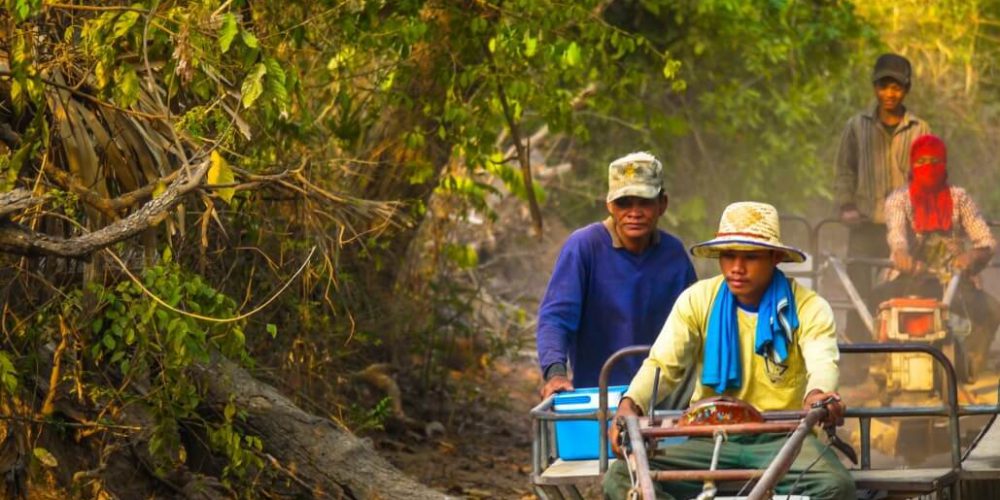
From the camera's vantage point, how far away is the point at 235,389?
27.6ft

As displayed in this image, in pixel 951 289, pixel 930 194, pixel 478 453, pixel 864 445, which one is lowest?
pixel 478 453

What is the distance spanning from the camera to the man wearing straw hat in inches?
246

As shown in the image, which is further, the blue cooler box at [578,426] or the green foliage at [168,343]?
the green foliage at [168,343]

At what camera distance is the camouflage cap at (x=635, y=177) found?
24.3ft

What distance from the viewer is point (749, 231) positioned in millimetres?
6301

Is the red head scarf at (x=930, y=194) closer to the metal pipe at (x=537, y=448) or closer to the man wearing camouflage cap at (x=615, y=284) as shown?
the man wearing camouflage cap at (x=615, y=284)

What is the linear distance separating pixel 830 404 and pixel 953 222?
677cm

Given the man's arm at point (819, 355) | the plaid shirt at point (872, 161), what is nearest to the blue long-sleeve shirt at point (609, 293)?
the man's arm at point (819, 355)

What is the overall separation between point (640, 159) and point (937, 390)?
459 cm

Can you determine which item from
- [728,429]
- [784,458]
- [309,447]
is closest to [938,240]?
[309,447]

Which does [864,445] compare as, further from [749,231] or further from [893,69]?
[893,69]

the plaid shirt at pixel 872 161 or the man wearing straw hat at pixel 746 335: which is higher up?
the plaid shirt at pixel 872 161

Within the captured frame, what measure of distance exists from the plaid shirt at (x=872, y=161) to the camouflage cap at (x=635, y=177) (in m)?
6.48

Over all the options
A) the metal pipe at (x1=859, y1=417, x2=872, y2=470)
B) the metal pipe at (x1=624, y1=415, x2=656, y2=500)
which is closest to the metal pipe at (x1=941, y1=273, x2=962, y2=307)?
the metal pipe at (x1=859, y1=417, x2=872, y2=470)
